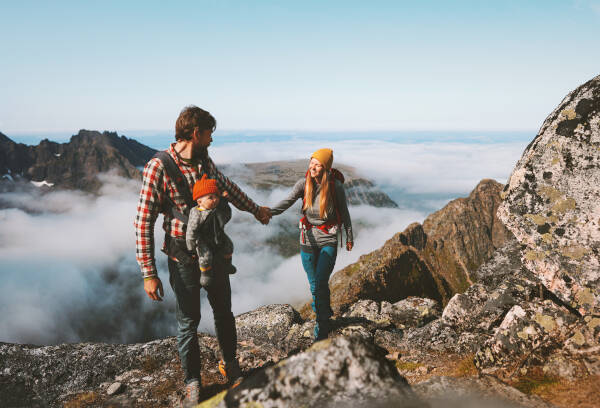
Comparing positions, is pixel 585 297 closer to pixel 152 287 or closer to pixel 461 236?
pixel 152 287

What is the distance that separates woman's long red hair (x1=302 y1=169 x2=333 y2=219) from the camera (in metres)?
7.07

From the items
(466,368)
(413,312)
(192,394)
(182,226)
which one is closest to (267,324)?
(413,312)

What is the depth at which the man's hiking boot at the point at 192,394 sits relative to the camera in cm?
591

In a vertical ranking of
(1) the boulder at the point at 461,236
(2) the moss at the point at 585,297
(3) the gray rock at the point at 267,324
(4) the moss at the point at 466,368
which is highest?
(2) the moss at the point at 585,297

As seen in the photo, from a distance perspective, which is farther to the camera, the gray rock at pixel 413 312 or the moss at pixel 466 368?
the gray rock at pixel 413 312

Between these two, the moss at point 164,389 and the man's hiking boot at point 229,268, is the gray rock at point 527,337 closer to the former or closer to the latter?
the man's hiking boot at point 229,268

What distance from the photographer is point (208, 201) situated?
5.35 metres

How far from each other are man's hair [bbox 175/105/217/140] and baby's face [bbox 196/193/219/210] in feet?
3.42

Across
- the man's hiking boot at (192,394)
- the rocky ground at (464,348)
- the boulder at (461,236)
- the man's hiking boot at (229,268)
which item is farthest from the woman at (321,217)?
the boulder at (461,236)

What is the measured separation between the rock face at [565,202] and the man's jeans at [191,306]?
5390mm

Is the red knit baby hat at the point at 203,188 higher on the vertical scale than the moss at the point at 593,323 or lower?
higher

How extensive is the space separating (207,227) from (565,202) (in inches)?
231

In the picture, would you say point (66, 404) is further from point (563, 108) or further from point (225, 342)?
point (563, 108)

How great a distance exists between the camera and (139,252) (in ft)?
17.8
